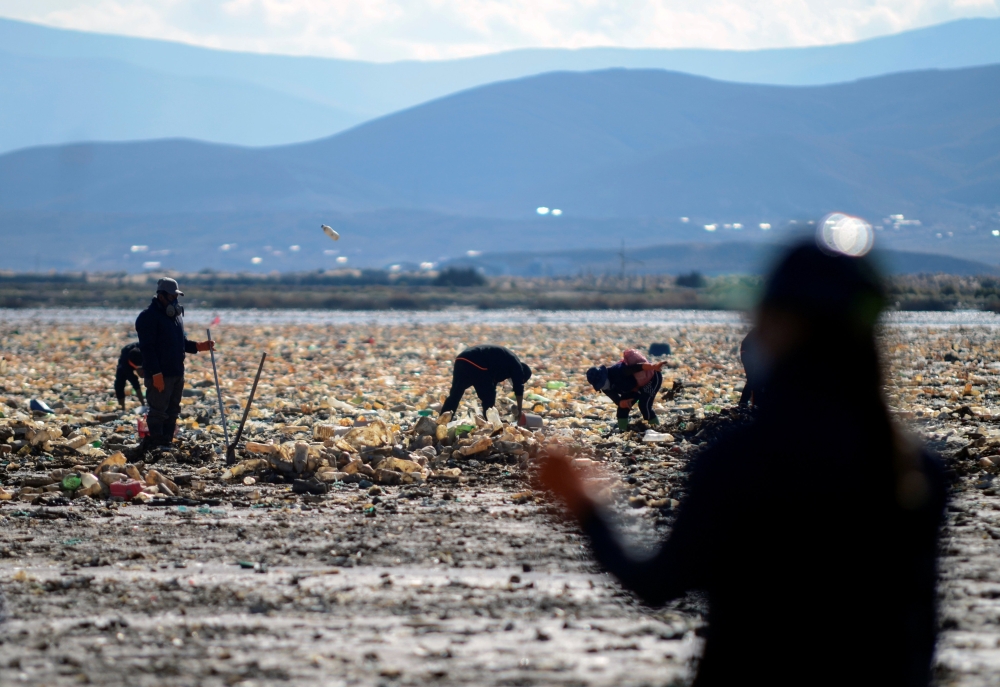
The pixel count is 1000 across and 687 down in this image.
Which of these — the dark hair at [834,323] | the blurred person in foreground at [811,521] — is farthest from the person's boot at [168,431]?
the dark hair at [834,323]

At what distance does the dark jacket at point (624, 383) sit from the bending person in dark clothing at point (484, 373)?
120 centimetres

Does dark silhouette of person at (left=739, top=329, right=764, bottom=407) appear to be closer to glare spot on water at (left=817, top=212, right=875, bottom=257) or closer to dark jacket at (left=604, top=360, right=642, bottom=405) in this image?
glare spot on water at (left=817, top=212, right=875, bottom=257)

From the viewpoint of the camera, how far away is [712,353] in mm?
22031

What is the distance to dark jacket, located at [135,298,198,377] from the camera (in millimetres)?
9977

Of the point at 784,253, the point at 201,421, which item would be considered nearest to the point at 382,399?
the point at 201,421

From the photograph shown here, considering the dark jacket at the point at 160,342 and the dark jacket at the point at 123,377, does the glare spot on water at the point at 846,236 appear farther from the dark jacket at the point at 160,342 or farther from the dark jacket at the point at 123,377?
the dark jacket at the point at 123,377

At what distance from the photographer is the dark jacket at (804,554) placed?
3.90 m

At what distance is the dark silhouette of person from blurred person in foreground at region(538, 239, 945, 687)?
5.9 inches

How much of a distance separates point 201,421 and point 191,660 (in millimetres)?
7887

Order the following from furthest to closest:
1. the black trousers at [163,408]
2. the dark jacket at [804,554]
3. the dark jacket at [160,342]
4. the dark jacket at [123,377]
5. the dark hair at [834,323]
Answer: the dark jacket at [123,377] → the dark jacket at [160,342] → the black trousers at [163,408] → the dark jacket at [804,554] → the dark hair at [834,323]

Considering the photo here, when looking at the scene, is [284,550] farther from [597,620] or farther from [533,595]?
[597,620]

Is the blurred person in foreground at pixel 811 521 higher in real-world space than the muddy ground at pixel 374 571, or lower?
higher

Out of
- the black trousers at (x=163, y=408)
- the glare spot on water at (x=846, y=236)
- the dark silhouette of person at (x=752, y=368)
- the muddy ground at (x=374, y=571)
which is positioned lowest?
the muddy ground at (x=374, y=571)

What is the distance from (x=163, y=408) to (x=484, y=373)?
3.14 m
